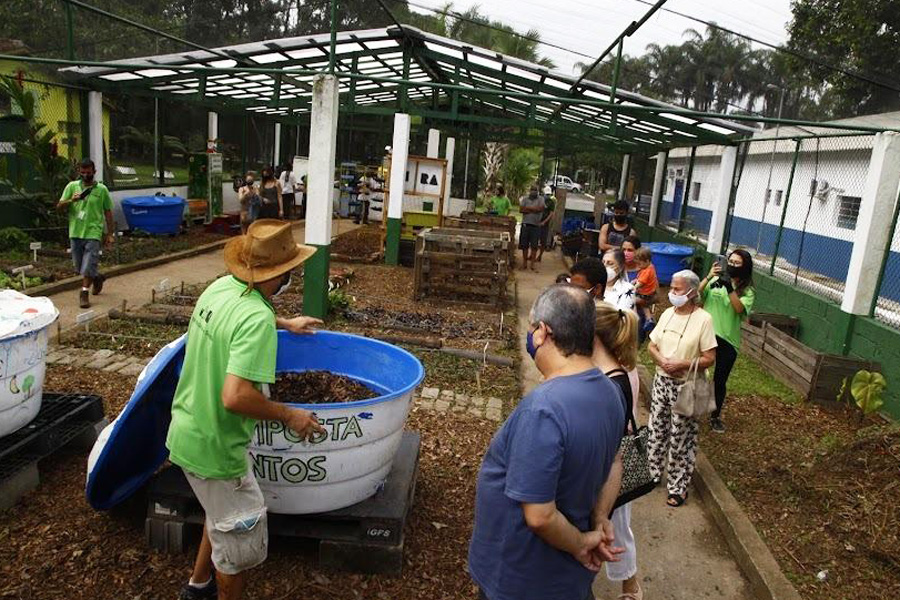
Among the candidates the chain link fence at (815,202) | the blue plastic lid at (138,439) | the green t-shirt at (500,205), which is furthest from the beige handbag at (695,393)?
the green t-shirt at (500,205)

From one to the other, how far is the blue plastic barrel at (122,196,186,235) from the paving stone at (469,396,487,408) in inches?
404

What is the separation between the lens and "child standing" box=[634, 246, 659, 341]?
232 inches

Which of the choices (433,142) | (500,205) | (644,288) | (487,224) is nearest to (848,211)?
(500,205)

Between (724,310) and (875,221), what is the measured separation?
2.87 m

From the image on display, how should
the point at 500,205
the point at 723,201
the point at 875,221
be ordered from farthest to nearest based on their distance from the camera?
1. the point at 500,205
2. the point at 723,201
3. the point at 875,221

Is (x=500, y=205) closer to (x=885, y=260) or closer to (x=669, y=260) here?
(x=669, y=260)

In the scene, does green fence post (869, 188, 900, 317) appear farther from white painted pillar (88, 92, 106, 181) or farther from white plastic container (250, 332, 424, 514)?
white painted pillar (88, 92, 106, 181)

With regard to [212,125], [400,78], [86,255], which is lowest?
[86,255]

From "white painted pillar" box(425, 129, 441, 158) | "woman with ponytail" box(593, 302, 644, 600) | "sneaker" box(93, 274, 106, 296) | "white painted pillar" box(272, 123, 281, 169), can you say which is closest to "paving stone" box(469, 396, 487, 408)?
"woman with ponytail" box(593, 302, 644, 600)

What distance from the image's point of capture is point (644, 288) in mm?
6094

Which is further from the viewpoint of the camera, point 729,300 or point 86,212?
point 86,212

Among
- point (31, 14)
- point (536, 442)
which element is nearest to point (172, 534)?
point (536, 442)

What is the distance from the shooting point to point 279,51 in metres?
11.6

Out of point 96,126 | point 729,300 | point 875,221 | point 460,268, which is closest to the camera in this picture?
point 729,300
